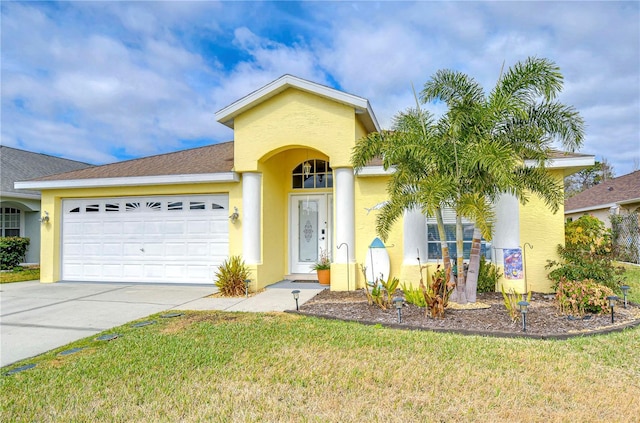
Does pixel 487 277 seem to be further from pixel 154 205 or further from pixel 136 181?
pixel 136 181

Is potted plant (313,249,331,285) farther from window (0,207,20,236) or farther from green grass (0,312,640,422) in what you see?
window (0,207,20,236)

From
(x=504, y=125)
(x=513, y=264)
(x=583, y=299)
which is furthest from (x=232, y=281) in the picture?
(x=583, y=299)

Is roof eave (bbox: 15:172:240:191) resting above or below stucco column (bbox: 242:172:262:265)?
above

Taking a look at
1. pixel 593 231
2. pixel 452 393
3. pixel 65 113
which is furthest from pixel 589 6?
pixel 65 113

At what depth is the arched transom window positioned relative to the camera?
472 inches

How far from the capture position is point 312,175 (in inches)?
478

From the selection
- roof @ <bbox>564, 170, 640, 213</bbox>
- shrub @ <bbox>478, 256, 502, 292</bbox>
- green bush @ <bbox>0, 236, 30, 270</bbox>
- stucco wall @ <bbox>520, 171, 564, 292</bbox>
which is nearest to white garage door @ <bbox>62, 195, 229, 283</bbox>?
green bush @ <bbox>0, 236, 30, 270</bbox>

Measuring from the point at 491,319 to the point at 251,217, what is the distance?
20.8ft

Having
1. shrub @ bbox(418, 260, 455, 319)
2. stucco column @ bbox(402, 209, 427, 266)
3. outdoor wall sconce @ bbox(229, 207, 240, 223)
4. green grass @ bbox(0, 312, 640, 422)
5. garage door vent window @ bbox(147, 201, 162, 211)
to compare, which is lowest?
green grass @ bbox(0, 312, 640, 422)

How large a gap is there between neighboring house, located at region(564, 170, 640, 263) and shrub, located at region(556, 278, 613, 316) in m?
7.02

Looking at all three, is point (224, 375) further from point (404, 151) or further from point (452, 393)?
point (404, 151)

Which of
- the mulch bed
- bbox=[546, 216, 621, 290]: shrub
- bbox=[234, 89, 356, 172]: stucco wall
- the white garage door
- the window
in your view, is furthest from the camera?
the window

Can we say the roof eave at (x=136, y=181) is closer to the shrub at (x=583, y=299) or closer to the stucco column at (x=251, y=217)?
the stucco column at (x=251, y=217)

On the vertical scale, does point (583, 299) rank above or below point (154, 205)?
below
